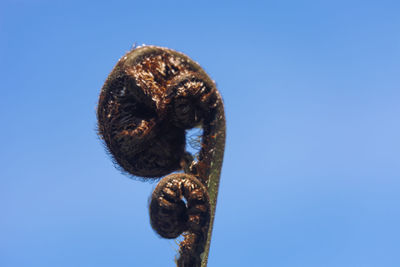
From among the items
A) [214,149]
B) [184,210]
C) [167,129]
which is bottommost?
[184,210]

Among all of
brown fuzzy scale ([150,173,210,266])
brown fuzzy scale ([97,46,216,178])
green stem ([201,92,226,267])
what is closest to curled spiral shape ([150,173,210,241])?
brown fuzzy scale ([150,173,210,266])

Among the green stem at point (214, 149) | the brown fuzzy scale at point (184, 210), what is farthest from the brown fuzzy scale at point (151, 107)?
the brown fuzzy scale at point (184, 210)

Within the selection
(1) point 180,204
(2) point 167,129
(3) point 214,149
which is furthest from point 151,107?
(1) point 180,204

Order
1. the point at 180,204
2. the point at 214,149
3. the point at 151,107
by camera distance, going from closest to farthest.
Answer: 1. the point at 180,204
2. the point at 214,149
3. the point at 151,107

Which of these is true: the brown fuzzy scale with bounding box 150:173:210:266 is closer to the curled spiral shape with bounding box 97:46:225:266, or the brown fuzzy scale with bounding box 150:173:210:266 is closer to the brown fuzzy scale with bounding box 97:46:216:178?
the curled spiral shape with bounding box 97:46:225:266

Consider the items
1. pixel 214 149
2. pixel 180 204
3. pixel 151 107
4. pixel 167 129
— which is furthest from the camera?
pixel 167 129

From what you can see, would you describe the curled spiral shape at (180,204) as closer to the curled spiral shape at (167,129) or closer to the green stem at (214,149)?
the curled spiral shape at (167,129)

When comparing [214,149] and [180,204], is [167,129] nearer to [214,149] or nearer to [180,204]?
→ [214,149]
